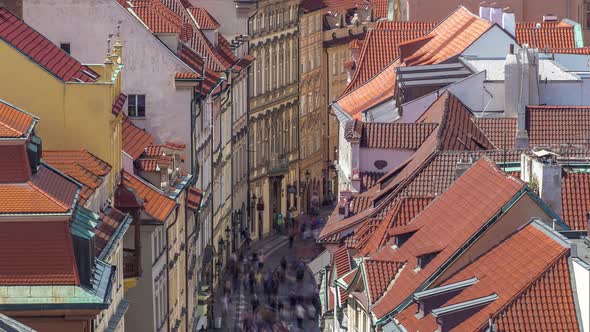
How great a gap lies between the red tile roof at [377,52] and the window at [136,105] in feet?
42.2

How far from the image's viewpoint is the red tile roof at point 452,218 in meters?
57.9

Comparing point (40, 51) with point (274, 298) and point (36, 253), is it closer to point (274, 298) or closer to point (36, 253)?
point (36, 253)

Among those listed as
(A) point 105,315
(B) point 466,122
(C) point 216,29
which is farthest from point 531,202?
(C) point 216,29

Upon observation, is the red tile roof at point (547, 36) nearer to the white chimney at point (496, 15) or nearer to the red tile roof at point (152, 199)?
the white chimney at point (496, 15)

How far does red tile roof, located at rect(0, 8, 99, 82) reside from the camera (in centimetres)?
6359

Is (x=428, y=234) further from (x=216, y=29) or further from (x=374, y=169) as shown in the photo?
(x=216, y=29)

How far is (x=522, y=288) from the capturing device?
52.1m

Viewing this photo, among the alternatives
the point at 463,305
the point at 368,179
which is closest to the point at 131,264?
the point at 463,305

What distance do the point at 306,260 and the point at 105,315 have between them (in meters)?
51.9

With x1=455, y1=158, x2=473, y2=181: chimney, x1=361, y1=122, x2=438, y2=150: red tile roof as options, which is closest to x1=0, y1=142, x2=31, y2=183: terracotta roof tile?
x1=455, y1=158, x2=473, y2=181: chimney

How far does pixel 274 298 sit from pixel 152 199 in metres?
28.9

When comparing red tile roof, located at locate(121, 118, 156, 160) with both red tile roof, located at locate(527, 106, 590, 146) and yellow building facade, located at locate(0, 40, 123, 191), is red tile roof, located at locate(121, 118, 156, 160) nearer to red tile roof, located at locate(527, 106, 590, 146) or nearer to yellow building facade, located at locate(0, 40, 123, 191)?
yellow building facade, located at locate(0, 40, 123, 191)

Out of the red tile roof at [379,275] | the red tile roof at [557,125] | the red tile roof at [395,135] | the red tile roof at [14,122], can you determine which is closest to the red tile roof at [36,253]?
the red tile roof at [14,122]

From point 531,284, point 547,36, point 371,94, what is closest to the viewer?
point 531,284
